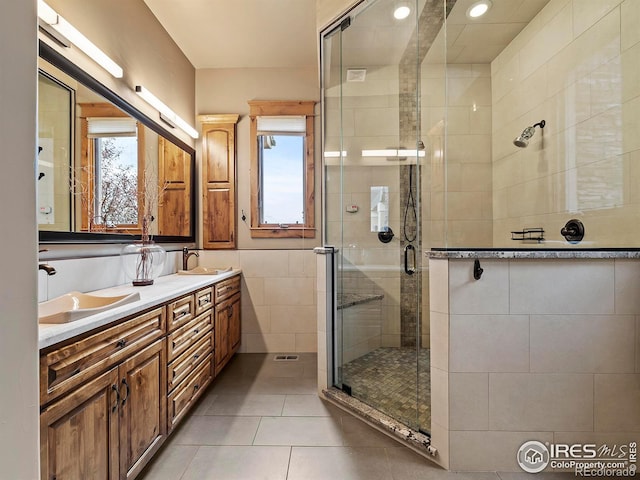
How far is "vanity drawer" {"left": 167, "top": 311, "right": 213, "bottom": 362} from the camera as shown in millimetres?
1763

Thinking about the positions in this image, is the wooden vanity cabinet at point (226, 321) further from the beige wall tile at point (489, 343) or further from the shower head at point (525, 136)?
the shower head at point (525, 136)

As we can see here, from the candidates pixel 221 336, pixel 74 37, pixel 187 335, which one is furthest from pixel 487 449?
pixel 74 37

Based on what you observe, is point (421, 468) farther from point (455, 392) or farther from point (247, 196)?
point (247, 196)

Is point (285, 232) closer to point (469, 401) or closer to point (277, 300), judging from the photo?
point (277, 300)

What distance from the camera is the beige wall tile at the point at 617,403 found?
155 centimetres

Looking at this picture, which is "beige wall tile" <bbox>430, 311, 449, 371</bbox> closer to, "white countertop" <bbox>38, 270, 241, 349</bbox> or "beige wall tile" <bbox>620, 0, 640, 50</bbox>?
"white countertop" <bbox>38, 270, 241, 349</bbox>

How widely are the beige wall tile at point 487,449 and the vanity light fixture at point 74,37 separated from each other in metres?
2.79

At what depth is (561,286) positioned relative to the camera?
158 centimetres

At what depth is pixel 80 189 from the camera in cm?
179

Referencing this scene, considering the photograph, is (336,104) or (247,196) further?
(247,196)

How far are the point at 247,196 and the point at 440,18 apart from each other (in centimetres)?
227

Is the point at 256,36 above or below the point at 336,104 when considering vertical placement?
above

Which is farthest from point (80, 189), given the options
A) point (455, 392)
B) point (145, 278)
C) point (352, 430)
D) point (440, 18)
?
point (440, 18)

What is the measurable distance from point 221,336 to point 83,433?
158 centimetres
